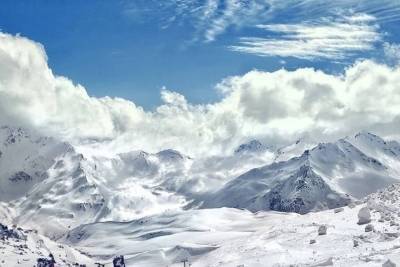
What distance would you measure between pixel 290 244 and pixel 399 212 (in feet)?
94.1

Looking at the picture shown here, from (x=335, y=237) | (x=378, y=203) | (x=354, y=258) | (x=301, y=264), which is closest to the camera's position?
(x=354, y=258)

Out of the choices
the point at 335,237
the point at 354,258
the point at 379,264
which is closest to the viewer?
the point at 379,264

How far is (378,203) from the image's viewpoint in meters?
190

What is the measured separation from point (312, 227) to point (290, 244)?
21.4 meters

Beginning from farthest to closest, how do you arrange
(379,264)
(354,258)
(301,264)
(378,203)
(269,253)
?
(378,203)
(269,253)
(301,264)
(354,258)
(379,264)

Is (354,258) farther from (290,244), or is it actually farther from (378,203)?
(378,203)

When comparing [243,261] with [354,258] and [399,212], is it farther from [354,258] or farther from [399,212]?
[354,258]

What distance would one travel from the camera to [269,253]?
169m

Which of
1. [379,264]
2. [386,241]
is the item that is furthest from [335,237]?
[379,264]

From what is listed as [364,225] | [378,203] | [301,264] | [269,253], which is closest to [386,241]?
[301,264]

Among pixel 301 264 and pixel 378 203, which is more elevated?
pixel 378 203

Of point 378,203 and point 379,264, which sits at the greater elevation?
point 378,203

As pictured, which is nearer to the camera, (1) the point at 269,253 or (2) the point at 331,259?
(2) the point at 331,259

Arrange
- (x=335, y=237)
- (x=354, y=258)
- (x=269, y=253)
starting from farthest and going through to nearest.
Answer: (x=269, y=253) < (x=335, y=237) < (x=354, y=258)
